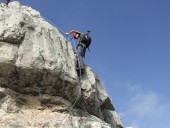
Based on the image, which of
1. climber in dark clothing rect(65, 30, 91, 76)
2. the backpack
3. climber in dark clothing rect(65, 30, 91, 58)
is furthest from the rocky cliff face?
the backpack

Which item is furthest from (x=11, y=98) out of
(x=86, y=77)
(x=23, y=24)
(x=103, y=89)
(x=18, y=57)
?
(x=103, y=89)

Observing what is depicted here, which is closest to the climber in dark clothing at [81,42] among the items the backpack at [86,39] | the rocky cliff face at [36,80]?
the backpack at [86,39]

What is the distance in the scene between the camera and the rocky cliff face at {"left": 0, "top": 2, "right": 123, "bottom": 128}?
54.0ft

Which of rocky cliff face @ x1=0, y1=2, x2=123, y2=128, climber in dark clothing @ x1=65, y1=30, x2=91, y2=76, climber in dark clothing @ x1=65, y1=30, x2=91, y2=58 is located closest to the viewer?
rocky cliff face @ x1=0, y1=2, x2=123, y2=128

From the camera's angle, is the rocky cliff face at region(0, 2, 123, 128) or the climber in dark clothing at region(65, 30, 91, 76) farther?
the climber in dark clothing at region(65, 30, 91, 76)

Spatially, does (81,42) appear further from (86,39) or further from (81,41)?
(86,39)

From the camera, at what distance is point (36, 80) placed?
17.5 m

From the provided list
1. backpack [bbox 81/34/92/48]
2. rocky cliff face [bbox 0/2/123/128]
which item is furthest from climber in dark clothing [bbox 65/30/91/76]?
rocky cliff face [bbox 0/2/123/128]

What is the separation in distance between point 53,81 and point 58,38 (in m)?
3.35

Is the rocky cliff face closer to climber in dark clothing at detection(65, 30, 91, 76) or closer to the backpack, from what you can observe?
climber in dark clothing at detection(65, 30, 91, 76)

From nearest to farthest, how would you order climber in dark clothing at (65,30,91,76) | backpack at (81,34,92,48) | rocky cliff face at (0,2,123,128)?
rocky cliff face at (0,2,123,128) < climber in dark clothing at (65,30,91,76) < backpack at (81,34,92,48)

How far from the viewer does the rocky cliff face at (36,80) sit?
1645cm

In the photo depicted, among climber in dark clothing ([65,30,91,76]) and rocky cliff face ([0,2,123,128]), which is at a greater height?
climber in dark clothing ([65,30,91,76])

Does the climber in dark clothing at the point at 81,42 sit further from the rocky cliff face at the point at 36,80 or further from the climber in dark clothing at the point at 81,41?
the rocky cliff face at the point at 36,80
